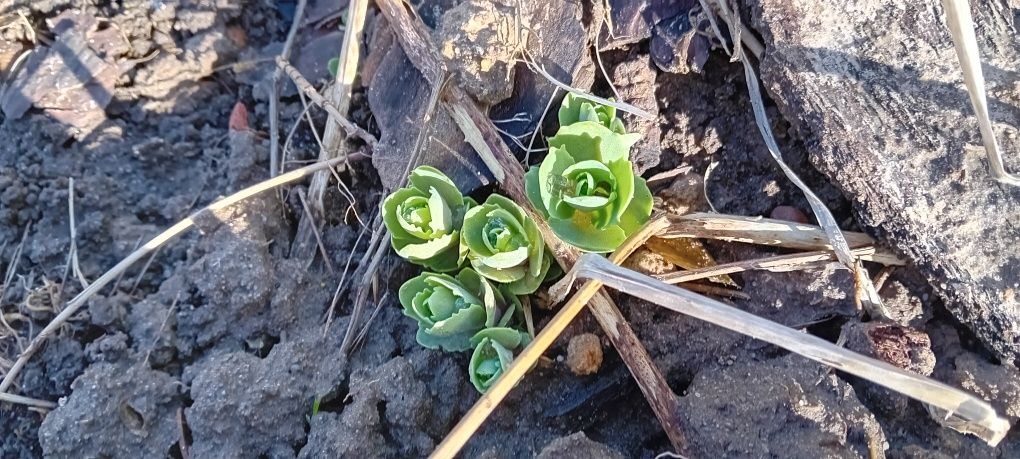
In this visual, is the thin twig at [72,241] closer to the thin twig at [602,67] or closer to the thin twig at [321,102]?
the thin twig at [321,102]

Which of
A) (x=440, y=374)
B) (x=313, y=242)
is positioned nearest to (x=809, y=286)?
(x=440, y=374)

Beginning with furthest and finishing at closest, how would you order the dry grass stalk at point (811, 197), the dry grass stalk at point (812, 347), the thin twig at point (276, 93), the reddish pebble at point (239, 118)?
the reddish pebble at point (239, 118) < the thin twig at point (276, 93) < the dry grass stalk at point (811, 197) < the dry grass stalk at point (812, 347)

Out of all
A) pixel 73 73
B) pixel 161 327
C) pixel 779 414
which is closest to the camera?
pixel 779 414

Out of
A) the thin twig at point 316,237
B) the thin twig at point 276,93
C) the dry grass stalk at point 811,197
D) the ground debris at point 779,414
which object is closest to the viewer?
the ground debris at point 779,414

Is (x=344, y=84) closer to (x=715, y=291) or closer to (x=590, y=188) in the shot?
(x=590, y=188)

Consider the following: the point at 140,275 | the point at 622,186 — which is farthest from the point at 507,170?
the point at 140,275

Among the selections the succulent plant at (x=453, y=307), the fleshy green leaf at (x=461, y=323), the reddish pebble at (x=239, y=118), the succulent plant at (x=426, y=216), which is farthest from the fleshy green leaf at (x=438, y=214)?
the reddish pebble at (x=239, y=118)

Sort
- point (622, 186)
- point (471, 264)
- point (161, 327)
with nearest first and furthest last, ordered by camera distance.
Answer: point (622, 186)
point (471, 264)
point (161, 327)

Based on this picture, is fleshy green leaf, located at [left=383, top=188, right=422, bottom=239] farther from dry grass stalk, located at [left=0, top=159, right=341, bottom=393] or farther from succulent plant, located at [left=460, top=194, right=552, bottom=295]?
dry grass stalk, located at [left=0, top=159, right=341, bottom=393]
